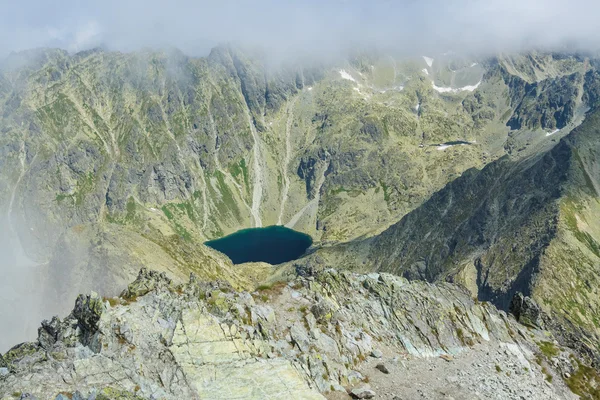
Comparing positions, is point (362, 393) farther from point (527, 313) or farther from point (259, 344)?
point (527, 313)

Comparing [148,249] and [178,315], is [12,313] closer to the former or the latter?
[148,249]

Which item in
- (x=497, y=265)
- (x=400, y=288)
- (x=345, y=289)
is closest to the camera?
(x=345, y=289)

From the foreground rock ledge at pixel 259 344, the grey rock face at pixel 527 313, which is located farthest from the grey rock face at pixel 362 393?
the grey rock face at pixel 527 313

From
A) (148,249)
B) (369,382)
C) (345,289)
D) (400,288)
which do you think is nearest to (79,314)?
Result: (369,382)

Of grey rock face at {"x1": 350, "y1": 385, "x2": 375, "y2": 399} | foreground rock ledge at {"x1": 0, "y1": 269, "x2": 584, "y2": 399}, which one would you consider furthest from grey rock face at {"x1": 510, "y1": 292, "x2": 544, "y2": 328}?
grey rock face at {"x1": 350, "y1": 385, "x2": 375, "y2": 399}

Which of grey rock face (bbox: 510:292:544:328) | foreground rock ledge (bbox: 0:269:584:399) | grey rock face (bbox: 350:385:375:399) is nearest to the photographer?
foreground rock ledge (bbox: 0:269:584:399)

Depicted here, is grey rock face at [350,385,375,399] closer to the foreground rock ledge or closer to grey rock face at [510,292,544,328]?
the foreground rock ledge

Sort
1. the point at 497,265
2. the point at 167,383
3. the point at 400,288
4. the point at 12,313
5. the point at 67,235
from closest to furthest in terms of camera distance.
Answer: the point at 167,383 → the point at 400,288 → the point at 12,313 → the point at 67,235 → the point at 497,265

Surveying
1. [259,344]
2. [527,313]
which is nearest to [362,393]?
[259,344]

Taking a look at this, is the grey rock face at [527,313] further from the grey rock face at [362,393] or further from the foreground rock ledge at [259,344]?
the grey rock face at [362,393]
